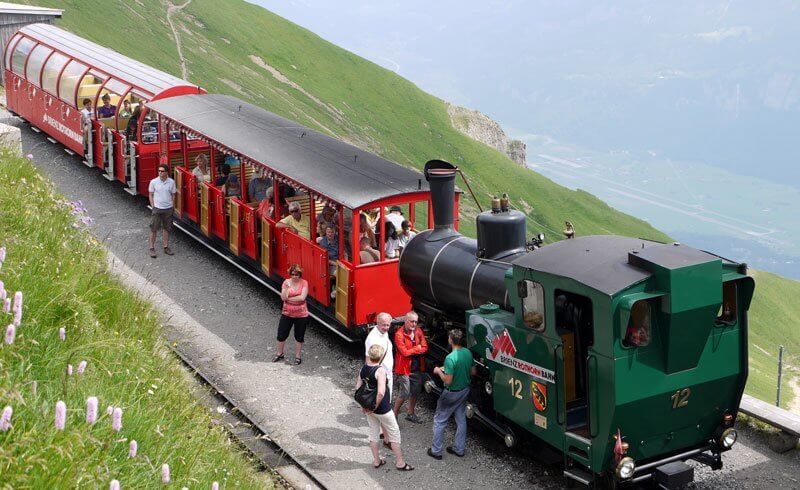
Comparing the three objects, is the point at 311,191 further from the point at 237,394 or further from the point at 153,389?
the point at 153,389

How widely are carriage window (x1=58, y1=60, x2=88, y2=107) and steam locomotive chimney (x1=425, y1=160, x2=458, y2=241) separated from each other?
1376 centimetres

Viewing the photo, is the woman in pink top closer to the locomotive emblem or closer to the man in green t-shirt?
the man in green t-shirt

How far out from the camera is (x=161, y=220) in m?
19.8

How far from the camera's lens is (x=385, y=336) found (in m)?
12.3

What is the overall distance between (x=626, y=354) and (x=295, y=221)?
7963mm

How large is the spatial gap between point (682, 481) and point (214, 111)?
12953mm

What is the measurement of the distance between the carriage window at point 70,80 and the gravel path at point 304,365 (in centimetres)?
209

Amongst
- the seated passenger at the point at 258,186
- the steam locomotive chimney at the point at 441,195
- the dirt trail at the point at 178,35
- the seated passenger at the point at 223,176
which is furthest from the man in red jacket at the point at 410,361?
the dirt trail at the point at 178,35

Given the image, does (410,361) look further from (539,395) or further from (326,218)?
(326,218)

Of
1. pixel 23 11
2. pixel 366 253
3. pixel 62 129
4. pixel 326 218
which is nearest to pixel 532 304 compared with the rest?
pixel 366 253

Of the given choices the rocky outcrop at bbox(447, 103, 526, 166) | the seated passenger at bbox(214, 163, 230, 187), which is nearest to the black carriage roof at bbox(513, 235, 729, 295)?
the seated passenger at bbox(214, 163, 230, 187)

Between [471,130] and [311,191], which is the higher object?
[311,191]

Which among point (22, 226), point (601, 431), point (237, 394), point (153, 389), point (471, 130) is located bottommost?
point (471, 130)

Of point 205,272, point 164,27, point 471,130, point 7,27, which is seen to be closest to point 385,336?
point 205,272
